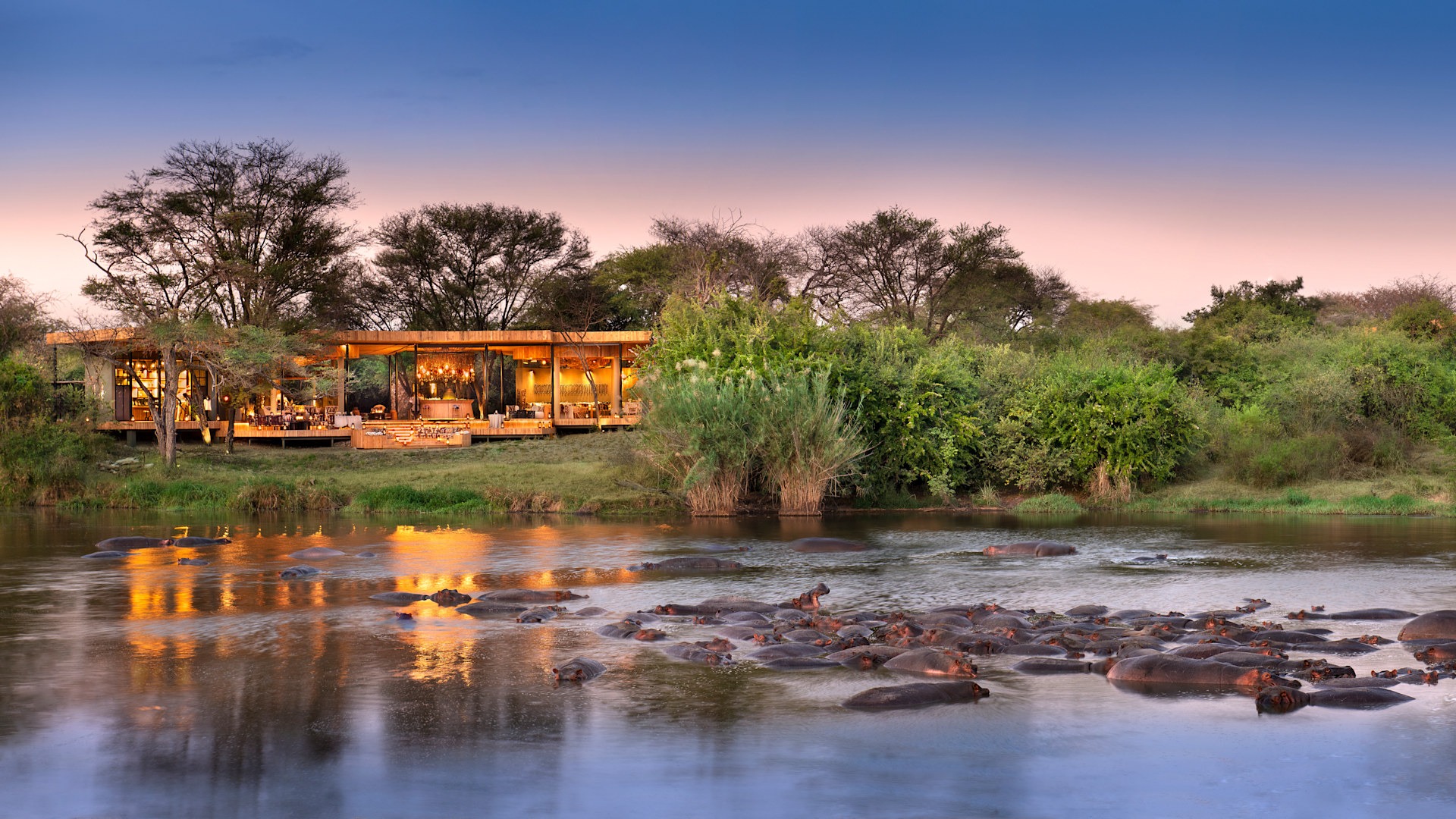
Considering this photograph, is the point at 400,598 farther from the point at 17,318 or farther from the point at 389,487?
the point at 17,318

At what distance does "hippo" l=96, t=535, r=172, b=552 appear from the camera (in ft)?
66.3

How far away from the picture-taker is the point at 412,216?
184 ft

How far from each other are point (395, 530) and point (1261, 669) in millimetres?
17013

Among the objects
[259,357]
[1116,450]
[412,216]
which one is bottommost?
[1116,450]

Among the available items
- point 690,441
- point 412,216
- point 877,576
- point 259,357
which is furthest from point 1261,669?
point 412,216

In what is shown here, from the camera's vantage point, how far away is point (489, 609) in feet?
47.1

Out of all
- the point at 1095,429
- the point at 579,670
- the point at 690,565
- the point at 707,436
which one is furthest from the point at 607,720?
the point at 1095,429

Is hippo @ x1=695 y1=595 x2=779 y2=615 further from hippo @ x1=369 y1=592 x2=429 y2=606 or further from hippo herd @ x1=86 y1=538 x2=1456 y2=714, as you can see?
hippo @ x1=369 y1=592 x2=429 y2=606

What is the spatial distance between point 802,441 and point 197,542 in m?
11.4

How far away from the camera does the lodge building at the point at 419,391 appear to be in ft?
133

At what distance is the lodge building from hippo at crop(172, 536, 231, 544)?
14.8 metres

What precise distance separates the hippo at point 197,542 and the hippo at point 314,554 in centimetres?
227

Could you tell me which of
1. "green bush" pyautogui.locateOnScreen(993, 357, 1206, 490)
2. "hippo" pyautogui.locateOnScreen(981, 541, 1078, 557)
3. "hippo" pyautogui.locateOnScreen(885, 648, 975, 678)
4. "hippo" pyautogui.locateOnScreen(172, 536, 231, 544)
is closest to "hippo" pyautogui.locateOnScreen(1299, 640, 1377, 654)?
"hippo" pyautogui.locateOnScreen(885, 648, 975, 678)

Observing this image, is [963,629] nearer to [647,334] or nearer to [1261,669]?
[1261,669]
